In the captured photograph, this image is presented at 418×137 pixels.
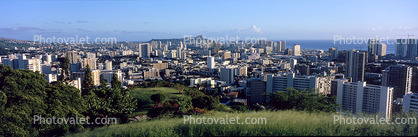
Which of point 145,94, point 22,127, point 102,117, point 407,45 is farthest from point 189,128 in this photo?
point 407,45

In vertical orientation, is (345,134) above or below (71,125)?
above

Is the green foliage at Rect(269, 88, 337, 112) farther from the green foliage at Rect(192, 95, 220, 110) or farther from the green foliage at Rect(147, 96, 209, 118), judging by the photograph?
the green foliage at Rect(147, 96, 209, 118)

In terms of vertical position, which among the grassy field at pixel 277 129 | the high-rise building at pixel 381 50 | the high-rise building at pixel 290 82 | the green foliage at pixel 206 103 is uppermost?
the high-rise building at pixel 381 50

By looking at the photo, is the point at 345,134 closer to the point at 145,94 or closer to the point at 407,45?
the point at 145,94

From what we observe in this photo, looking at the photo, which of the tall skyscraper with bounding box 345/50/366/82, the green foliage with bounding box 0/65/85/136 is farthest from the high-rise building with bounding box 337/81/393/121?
the tall skyscraper with bounding box 345/50/366/82

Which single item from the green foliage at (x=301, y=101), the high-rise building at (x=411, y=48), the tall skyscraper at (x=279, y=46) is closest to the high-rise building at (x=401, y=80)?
the green foliage at (x=301, y=101)

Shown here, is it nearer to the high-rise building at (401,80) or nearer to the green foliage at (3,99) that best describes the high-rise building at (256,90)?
the high-rise building at (401,80)

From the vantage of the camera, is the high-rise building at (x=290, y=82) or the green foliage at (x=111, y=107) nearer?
the green foliage at (x=111, y=107)
